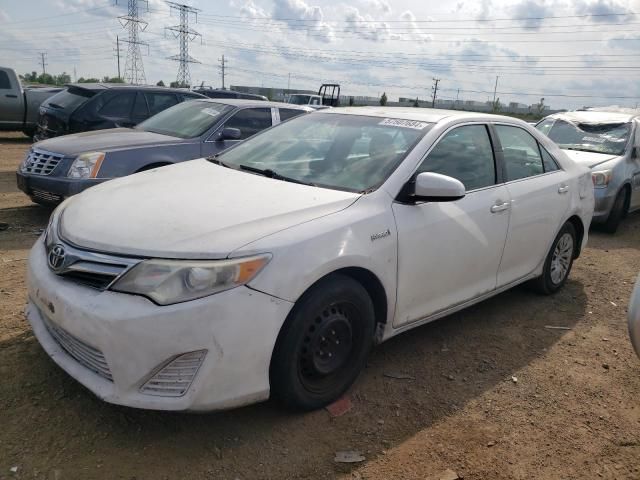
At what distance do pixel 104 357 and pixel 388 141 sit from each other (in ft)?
7.14

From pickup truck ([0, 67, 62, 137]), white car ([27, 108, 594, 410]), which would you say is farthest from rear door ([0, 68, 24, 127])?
white car ([27, 108, 594, 410])

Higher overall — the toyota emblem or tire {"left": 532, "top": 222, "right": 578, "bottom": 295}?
the toyota emblem

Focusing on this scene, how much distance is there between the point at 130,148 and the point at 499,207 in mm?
4093

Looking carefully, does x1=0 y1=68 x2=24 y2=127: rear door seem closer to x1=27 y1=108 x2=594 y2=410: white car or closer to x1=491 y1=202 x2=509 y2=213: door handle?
x1=27 y1=108 x2=594 y2=410: white car

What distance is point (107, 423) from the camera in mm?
2701

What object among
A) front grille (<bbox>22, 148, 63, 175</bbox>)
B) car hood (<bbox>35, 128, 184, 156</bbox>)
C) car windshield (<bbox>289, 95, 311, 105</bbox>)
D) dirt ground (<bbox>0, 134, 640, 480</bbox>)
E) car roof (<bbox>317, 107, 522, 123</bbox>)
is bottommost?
dirt ground (<bbox>0, 134, 640, 480</bbox>)

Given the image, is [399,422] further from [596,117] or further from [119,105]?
[596,117]

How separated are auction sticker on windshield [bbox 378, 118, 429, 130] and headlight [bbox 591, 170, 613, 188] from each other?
5.07 m

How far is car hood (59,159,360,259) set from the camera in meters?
2.52

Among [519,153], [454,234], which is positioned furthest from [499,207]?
[519,153]

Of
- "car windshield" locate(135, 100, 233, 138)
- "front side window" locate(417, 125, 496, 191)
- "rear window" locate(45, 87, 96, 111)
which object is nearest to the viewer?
"front side window" locate(417, 125, 496, 191)

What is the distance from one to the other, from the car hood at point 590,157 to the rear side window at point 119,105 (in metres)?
6.94

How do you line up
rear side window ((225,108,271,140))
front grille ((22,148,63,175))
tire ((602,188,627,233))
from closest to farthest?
front grille ((22,148,63,175)) < rear side window ((225,108,271,140)) < tire ((602,188,627,233))

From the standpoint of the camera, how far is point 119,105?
891 cm
